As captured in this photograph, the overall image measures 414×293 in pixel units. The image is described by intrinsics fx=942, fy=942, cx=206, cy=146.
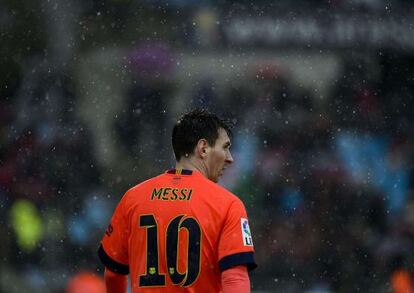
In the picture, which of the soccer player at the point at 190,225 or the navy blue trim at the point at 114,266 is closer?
the soccer player at the point at 190,225

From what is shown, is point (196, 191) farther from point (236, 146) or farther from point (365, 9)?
point (365, 9)

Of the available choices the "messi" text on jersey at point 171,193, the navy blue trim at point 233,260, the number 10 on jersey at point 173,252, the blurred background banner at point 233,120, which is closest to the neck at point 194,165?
the "messi" text on jersey at point 171,193

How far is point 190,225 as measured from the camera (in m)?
3.06

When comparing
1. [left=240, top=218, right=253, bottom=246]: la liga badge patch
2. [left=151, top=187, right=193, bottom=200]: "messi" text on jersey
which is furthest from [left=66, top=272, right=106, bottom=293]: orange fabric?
[left=240, top=218, right=253, bottom=246]: la liga badge patch

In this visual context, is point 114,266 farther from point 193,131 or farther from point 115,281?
point 193,131

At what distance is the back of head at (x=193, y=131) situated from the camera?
10.5ft

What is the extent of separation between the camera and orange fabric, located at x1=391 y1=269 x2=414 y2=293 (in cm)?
845

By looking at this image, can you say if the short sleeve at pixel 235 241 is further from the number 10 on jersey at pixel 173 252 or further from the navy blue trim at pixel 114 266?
the navy blue trim at pixel 114 266

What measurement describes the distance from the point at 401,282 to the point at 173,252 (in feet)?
19.0

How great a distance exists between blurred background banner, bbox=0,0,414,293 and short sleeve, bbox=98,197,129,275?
469 cm

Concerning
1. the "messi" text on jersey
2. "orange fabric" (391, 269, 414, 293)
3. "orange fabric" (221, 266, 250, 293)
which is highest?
"orange fabric" (391, 269, 414, 293)

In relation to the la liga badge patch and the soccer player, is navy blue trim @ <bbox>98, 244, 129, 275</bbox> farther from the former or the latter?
the la liga badge patch

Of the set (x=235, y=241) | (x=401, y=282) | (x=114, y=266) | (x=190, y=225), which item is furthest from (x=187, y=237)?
(x=401, y=282)

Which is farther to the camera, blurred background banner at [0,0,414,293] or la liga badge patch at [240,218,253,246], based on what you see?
blurred background banner at [0,0,414,293]
